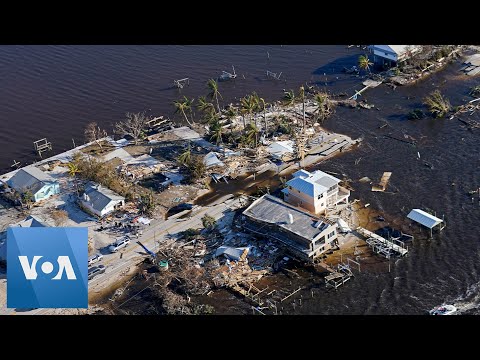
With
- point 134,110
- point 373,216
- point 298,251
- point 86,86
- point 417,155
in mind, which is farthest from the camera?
point 86,86

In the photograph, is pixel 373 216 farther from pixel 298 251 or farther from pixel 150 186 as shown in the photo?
pixel 150 186

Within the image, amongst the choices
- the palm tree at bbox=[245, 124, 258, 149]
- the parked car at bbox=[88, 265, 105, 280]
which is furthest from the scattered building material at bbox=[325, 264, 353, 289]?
the palm tree at bbox=[245, 124, 258, 149]

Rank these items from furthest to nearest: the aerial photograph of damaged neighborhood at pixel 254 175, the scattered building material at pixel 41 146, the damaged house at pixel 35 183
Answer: the scattered building material at pixel 41 146 < the damaged house at pixel 35 183 < the aerial photograph of damaged neighborhood at pixel 254 175

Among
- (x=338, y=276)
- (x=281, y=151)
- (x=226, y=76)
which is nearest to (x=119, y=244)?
(x=338, y=276)

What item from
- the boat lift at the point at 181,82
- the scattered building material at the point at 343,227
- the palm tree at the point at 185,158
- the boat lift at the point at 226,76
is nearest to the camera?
the scattered building material at the point at 343,227

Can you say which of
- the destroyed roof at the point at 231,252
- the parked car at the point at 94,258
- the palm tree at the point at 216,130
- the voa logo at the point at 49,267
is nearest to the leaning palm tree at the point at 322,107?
the palm tree at the point at 216,130

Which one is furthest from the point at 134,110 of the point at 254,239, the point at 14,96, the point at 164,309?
the point at 164,309

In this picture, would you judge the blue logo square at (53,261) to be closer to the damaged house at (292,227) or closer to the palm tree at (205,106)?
the damaged house at (292,227)
